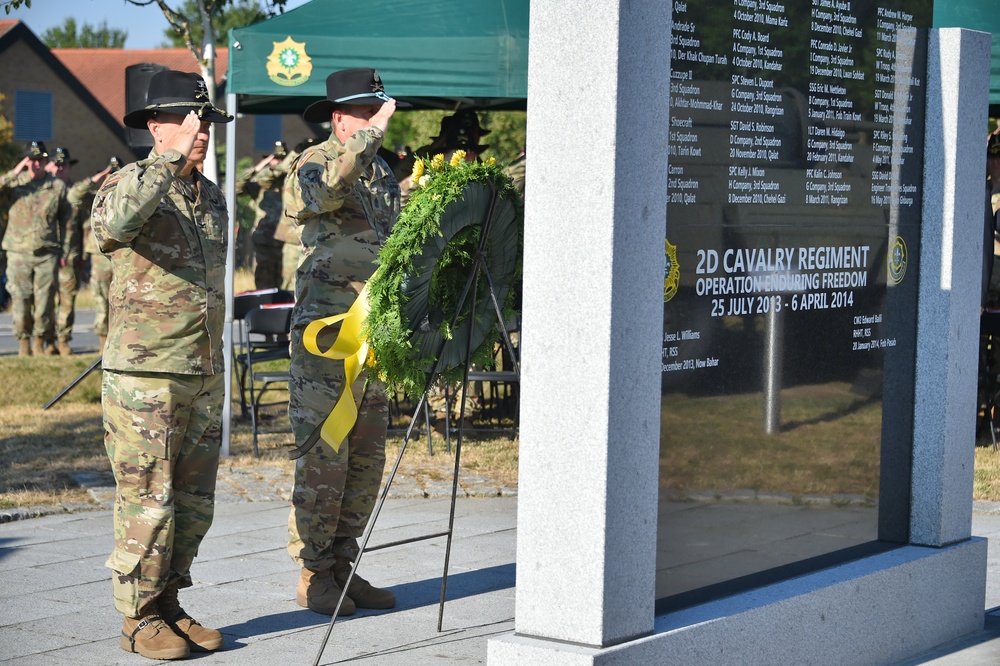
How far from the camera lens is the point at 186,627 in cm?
532

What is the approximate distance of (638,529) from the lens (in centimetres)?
414

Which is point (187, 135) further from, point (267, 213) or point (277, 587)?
point (267, 213)

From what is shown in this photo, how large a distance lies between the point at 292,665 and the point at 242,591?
4.09 ft

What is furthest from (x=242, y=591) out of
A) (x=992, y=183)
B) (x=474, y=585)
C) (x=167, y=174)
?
(x=992, y=183)

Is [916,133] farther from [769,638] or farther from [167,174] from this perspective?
[167,174]

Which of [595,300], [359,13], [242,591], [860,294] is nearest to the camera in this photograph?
[595,300]

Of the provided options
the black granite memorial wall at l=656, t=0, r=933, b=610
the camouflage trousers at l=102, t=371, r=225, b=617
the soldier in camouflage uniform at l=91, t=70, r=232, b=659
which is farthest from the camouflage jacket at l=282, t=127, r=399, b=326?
the black granite memorial wall at l=656, t=0, r=933, b=610

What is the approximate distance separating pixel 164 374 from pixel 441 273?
116 centimetres

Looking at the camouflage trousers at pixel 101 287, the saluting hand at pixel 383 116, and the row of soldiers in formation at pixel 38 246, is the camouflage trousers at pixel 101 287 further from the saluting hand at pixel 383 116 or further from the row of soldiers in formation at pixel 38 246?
the saluting hand at pixel 383 116

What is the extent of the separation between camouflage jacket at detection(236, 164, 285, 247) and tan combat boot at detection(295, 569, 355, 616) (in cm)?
1090

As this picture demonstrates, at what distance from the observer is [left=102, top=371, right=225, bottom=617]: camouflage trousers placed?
513cm

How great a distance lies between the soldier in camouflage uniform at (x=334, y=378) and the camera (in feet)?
18.9

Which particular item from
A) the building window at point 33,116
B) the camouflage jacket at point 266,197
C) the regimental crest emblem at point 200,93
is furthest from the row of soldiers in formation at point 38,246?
the building window at point 33,116

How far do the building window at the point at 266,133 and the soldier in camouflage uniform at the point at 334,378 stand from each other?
5011 cm
